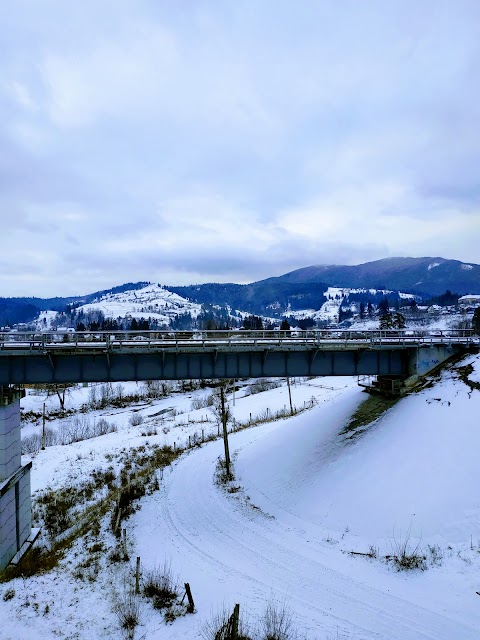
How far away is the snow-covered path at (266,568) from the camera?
12.8m

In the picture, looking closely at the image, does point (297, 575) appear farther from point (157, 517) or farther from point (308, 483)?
point (157, 517)

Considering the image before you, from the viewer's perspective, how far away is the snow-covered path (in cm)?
→ 1281

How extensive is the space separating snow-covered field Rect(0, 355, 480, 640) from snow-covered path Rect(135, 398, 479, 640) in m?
0.06

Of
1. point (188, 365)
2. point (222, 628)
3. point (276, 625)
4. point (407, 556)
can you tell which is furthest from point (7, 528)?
point (407, 556)

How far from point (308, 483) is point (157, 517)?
29.2 ft

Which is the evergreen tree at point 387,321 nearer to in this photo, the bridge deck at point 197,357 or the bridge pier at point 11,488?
the bridge deck at point 197,357

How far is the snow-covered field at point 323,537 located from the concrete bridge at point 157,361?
3.15 metres

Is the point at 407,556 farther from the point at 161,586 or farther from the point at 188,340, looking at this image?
the point at 188,340

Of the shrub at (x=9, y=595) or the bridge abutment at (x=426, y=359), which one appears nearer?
the shrub at (x=9, y=595)

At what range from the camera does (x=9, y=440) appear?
74.0 ft

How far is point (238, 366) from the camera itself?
25688 mm

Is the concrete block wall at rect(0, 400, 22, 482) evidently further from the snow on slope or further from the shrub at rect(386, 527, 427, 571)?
the shrub at rect(386, 527, 427, 571)

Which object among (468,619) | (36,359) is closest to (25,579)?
(36,359)

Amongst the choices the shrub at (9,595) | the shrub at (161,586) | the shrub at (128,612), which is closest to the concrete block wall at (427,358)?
the shrub at (161,586)
